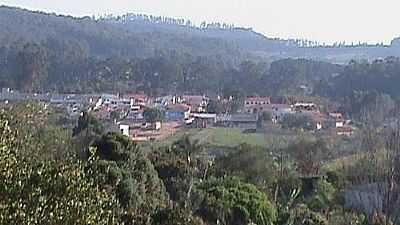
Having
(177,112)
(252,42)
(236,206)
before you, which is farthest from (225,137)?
(252,42)

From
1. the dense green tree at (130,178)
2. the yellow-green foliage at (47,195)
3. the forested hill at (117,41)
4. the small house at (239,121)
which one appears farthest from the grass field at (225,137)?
the forested hill at (117,41)

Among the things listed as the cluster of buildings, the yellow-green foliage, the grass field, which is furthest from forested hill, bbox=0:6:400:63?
Answer: the yellow-green foliage

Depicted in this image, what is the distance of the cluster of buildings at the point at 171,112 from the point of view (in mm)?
37250

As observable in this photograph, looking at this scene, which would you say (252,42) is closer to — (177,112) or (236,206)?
(177,112)

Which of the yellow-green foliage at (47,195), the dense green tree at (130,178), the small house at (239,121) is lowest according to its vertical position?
the small house at (239,121)

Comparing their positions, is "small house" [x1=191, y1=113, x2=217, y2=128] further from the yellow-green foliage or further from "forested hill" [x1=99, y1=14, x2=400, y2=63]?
"forested hill" [x1=99, y1=14, x2=400, y2=63]

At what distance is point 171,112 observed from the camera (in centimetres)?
4381

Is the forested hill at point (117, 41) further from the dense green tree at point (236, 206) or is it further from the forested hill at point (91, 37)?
the dense green tree at point (236, 206)

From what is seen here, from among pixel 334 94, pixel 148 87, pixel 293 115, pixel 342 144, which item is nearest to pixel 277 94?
pixel 334 94

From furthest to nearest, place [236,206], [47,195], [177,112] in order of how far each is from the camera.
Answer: [177,112], [236,206], [47,195]

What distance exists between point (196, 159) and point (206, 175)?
1514mm

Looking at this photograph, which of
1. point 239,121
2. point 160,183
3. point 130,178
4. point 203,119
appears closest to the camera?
point 130,178

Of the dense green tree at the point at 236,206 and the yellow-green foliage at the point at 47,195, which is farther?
the dense green tree at the point at 236,206

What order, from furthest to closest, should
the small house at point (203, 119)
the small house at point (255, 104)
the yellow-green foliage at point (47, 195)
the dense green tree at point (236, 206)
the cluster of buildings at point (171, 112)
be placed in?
the small house at point (255, 104) → the small house at point (203, 119) → the cluster of buildings at point (171, 112) → the dense green tree at point (236, 206) → the yellow-green foliage at point (47, 195)
